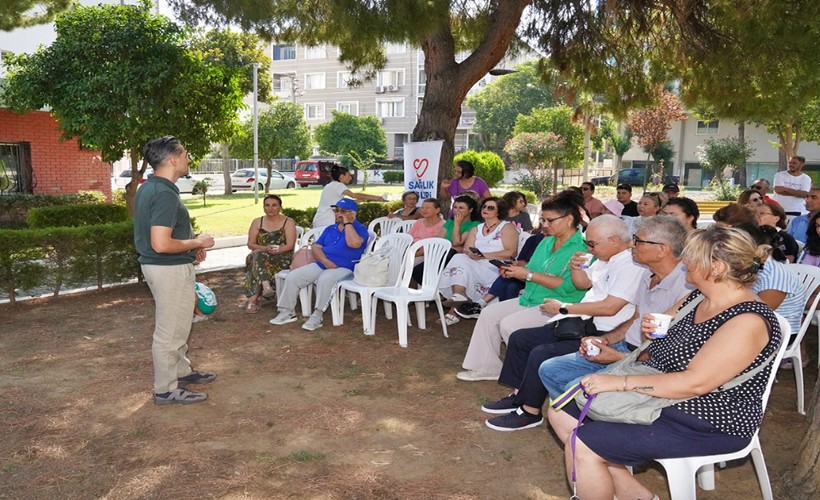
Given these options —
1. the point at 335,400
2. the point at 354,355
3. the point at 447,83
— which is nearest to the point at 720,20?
the point at 447,83

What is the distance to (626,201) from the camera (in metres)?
9.43

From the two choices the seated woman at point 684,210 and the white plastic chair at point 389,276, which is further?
the white plastic chair at point 389,276

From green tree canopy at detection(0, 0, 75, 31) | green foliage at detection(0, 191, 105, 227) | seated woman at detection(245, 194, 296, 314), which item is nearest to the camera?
seated woman at detection(245, 194, 296, 314)

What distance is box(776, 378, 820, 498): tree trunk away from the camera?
3.13m

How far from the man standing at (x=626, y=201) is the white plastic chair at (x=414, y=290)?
12.8 ft

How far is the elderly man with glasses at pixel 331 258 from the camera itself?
6.61m

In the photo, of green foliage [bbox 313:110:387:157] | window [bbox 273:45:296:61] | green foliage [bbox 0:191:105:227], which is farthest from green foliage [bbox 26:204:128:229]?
window [bbox 273:45:296:61]

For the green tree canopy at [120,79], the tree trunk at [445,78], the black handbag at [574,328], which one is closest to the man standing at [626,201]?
the tree trunk at [445,78]

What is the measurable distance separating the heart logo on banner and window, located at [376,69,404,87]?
154ft

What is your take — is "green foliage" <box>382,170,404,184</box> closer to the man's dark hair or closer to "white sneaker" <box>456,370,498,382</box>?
"white sneaker" <box>456,370,498,382</box>

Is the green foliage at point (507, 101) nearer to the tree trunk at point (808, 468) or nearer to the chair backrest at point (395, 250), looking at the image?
the chair backrest at point (395, 250)

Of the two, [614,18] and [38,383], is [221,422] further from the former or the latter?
[614,18]

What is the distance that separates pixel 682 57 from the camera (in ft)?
34.4

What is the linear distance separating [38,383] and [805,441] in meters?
Result: 5.02
